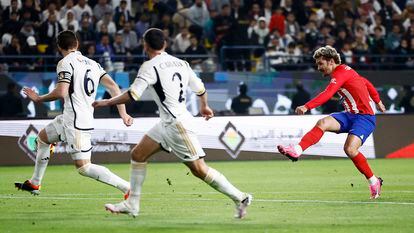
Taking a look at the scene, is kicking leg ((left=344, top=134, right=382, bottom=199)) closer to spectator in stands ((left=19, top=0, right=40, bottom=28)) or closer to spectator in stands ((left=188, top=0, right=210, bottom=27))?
spectator in stands ((left=19, top=0, right=40, bottom=28))

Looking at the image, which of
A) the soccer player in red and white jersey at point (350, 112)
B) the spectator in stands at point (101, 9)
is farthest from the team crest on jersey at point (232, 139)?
the soccer player in red and white jersey at point (350, 112)

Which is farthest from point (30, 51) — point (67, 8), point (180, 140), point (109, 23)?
point (180, 140)

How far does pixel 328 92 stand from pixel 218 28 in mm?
14669

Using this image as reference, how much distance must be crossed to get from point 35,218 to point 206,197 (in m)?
3.60

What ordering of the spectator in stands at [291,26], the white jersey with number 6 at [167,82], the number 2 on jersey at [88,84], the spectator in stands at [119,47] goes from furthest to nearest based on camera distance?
the spectator in stands at [291,26] < the spectator in stands at [119,47] < the number 2 on jersey at [88,84] < the white jersey with number 6 at [167,82]

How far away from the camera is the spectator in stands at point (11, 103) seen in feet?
81.9

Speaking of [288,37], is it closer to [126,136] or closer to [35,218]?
[126,136]

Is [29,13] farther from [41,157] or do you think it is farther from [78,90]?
[78,90]

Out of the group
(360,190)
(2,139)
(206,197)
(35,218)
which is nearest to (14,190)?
(206,197)

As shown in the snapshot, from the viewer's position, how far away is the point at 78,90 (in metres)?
14.0

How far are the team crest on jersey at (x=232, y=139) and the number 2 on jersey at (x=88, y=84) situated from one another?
454 inches

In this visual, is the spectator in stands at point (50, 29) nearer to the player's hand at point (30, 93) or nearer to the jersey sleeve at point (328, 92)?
the jersey sleeve at point (328, 92)

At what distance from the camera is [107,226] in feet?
38.6

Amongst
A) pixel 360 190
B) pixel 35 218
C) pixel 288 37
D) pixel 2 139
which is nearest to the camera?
pixel 35 218
